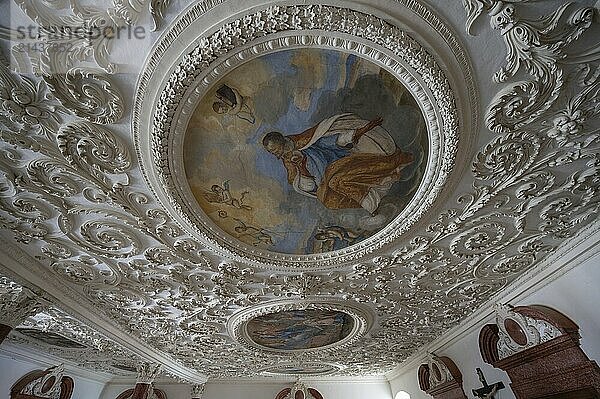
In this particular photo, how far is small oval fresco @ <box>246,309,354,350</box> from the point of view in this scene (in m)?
7.52

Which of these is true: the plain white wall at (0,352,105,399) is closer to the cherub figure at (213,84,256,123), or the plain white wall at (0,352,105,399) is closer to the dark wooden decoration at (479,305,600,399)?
the cherub figure at (213,84,256,123)

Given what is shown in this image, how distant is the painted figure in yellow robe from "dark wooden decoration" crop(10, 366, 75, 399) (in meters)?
11.1

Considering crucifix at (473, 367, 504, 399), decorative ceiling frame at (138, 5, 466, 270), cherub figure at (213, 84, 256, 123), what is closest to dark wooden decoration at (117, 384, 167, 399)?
crucifix at (473, 367, 504, 399)

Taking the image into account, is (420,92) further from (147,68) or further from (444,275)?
(444,275)

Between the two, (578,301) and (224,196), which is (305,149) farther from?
(578,301)

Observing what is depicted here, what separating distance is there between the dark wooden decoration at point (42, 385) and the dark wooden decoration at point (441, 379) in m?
11.6

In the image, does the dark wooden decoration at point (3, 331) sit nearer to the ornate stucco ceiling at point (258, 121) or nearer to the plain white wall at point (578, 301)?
the ornate stucco ceiling at point (258, 121)

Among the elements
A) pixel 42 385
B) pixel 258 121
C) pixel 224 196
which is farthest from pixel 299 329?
pixel 42 385

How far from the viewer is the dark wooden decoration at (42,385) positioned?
9.59 m

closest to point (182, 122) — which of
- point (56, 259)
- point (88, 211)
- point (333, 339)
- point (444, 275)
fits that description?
point (88, 211)

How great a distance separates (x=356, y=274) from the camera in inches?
227

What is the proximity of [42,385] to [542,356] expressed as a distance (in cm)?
1323

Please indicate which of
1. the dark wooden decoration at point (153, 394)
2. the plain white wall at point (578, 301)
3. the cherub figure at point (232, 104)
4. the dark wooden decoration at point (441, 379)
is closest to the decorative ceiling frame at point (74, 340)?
the dark wooden decoration at point (153, 394)

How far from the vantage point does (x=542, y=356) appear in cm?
599
